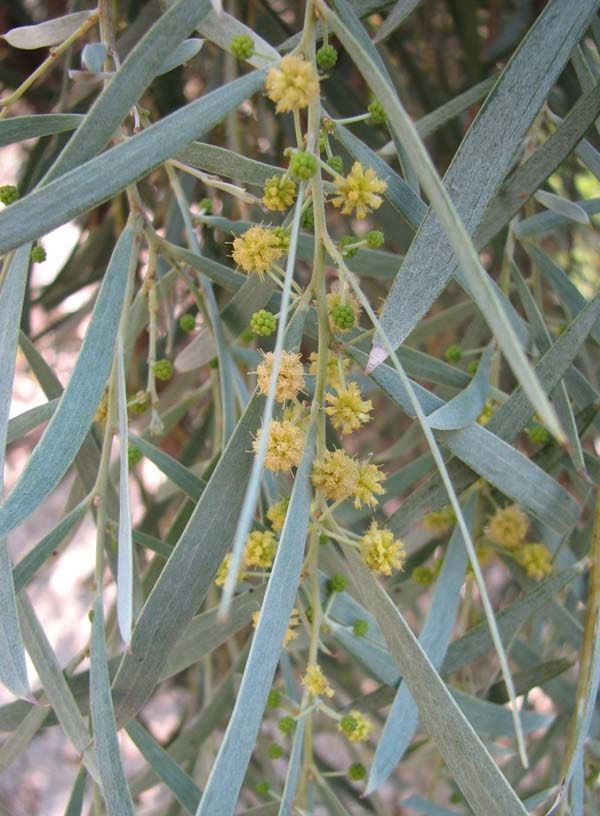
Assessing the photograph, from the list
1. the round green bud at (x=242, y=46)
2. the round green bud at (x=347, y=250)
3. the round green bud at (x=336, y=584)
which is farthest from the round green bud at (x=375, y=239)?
the round green bud at (x=336, y=584)

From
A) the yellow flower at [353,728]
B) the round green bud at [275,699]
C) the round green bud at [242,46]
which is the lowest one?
the yellow flower at [353,728]

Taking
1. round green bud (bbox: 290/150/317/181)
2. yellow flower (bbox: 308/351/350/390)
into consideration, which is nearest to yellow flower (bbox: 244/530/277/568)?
yellow flower (bbox: 308/351/350/390)

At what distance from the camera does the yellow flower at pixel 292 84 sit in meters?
0.42

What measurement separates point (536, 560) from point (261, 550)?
13.7 inches

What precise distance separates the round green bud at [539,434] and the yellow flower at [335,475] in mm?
290

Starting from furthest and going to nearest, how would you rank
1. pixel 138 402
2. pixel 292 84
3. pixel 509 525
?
pixel 509 525, pixel 138 402, pixel 292 84

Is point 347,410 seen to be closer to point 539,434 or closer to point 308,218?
point 308,218

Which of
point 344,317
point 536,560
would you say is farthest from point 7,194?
point 536,560

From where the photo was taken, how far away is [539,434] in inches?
28.4

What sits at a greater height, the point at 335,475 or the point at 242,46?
the point at 242,46

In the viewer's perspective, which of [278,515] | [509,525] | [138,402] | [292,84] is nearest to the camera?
[292,84]

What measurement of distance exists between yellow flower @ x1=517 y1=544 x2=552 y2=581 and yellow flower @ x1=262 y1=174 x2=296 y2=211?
0.44 m

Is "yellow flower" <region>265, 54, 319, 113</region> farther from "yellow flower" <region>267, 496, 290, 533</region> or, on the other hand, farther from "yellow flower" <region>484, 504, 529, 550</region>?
"yellow flower" <region>484, 504, 529, 550</region>

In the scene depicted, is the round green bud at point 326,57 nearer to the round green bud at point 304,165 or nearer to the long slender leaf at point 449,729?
the round green bud at point 304,165
